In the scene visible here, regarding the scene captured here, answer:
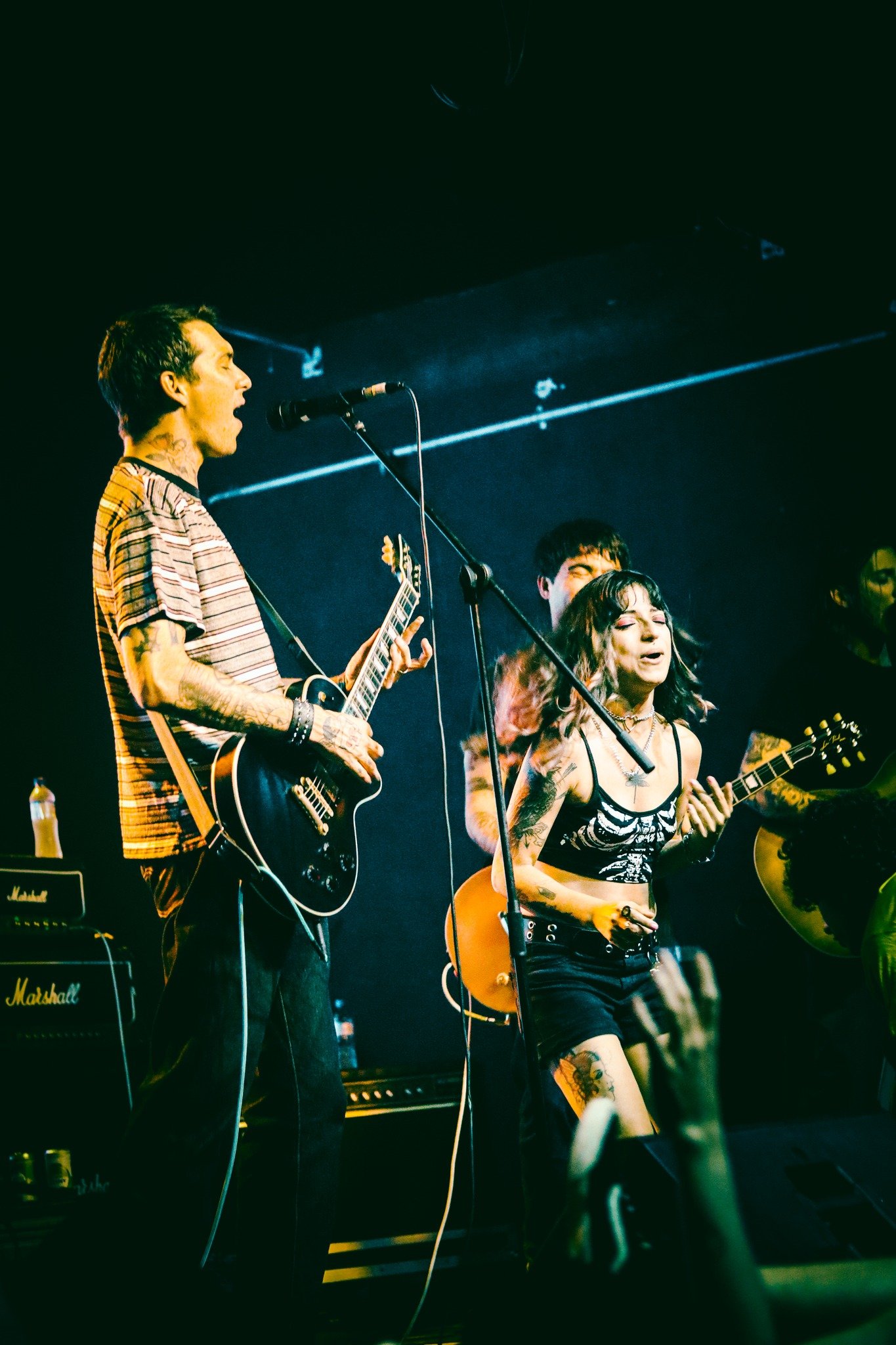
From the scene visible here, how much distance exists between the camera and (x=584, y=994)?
281 cm

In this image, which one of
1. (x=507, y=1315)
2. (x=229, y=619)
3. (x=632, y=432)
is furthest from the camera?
(x=632, y=432)

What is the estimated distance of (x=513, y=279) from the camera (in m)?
4.66

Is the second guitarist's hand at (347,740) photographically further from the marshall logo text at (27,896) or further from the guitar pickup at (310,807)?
the marshall logo text at (27,896)

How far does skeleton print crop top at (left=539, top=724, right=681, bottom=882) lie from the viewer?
3.02 meters

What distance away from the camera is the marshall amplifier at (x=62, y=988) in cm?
304

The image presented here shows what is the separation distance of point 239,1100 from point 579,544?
252 centimetres

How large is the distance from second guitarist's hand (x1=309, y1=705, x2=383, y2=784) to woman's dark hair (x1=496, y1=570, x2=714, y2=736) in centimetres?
85

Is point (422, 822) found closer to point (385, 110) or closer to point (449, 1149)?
point (449, 1149)

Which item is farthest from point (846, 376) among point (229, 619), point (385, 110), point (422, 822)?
point (229, 619)

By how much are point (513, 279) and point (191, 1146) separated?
3747mm

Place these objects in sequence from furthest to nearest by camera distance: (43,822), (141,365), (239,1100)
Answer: (43,822) < (141,365) < (239,1100)

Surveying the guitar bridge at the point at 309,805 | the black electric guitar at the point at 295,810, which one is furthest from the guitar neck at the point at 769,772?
the guitar bridge at the point at 309,805

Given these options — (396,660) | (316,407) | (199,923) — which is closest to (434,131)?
(316,407)

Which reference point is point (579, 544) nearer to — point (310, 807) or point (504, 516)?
point (504, 516)
